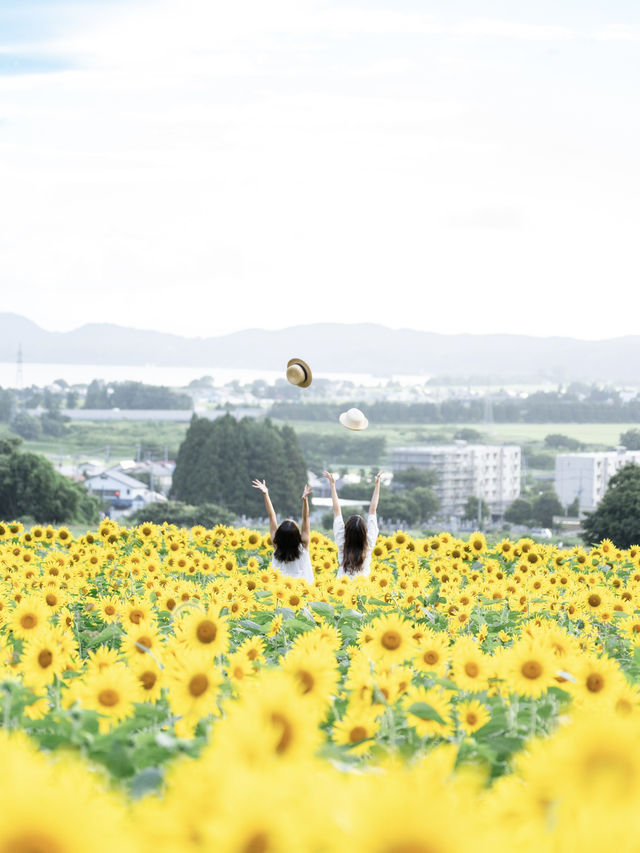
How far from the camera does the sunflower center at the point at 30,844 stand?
143 centimetres

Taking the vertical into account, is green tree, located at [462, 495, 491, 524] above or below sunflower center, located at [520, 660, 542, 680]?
below

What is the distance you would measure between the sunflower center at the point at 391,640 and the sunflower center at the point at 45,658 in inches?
54.0

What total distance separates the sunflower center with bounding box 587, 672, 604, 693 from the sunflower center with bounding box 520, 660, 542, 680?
0.67ft

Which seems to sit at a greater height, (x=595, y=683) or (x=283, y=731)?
(x=283, y=731)

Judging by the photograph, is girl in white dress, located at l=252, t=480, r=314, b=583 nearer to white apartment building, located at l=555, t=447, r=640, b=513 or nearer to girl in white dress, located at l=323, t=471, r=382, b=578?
girl in white dress, located at l=323, t=471, r=382, b=578

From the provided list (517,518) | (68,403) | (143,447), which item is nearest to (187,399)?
(68,403)

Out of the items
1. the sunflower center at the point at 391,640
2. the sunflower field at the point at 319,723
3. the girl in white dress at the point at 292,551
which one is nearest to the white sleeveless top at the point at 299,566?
the girl in white dress at the point at 292,551

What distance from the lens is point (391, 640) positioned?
4.58 m

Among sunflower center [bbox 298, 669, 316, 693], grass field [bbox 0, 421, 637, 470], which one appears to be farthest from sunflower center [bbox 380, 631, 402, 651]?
grass field [bbox 0, 421, 637, 470]

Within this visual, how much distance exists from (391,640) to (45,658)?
4.69ft

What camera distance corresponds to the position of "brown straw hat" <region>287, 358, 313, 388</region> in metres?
13.0

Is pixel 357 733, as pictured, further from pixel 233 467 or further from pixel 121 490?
pixel 121 490

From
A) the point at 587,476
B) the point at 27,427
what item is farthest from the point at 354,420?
the point at 27,427

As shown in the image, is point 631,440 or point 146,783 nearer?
point 146,783
